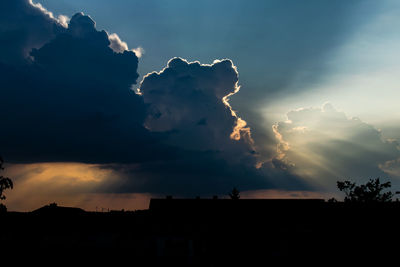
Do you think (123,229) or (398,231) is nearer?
(398,231)

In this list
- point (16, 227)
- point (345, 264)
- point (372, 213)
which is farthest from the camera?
point (16, 227)

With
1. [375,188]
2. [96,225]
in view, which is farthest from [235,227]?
[375,188]

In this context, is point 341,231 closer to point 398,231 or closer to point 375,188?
point 398,231

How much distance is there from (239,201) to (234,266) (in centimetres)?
712

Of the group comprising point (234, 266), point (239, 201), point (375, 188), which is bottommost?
point (234, 266)

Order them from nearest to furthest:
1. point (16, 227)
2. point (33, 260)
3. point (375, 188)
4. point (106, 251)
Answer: point (33, 260) < point (106, 251) < point (16, 227) < point (375, 188)

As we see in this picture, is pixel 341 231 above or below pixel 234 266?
above

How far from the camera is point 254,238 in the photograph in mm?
27375

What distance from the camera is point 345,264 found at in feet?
85.7

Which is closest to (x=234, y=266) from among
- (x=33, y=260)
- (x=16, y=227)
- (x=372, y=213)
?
(x=372, y=213)

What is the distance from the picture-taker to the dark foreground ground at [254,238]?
26.5 m

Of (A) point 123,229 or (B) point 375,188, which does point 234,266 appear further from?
(B) point 375,188

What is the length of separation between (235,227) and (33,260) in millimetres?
17047

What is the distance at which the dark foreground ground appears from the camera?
26.5 metres
